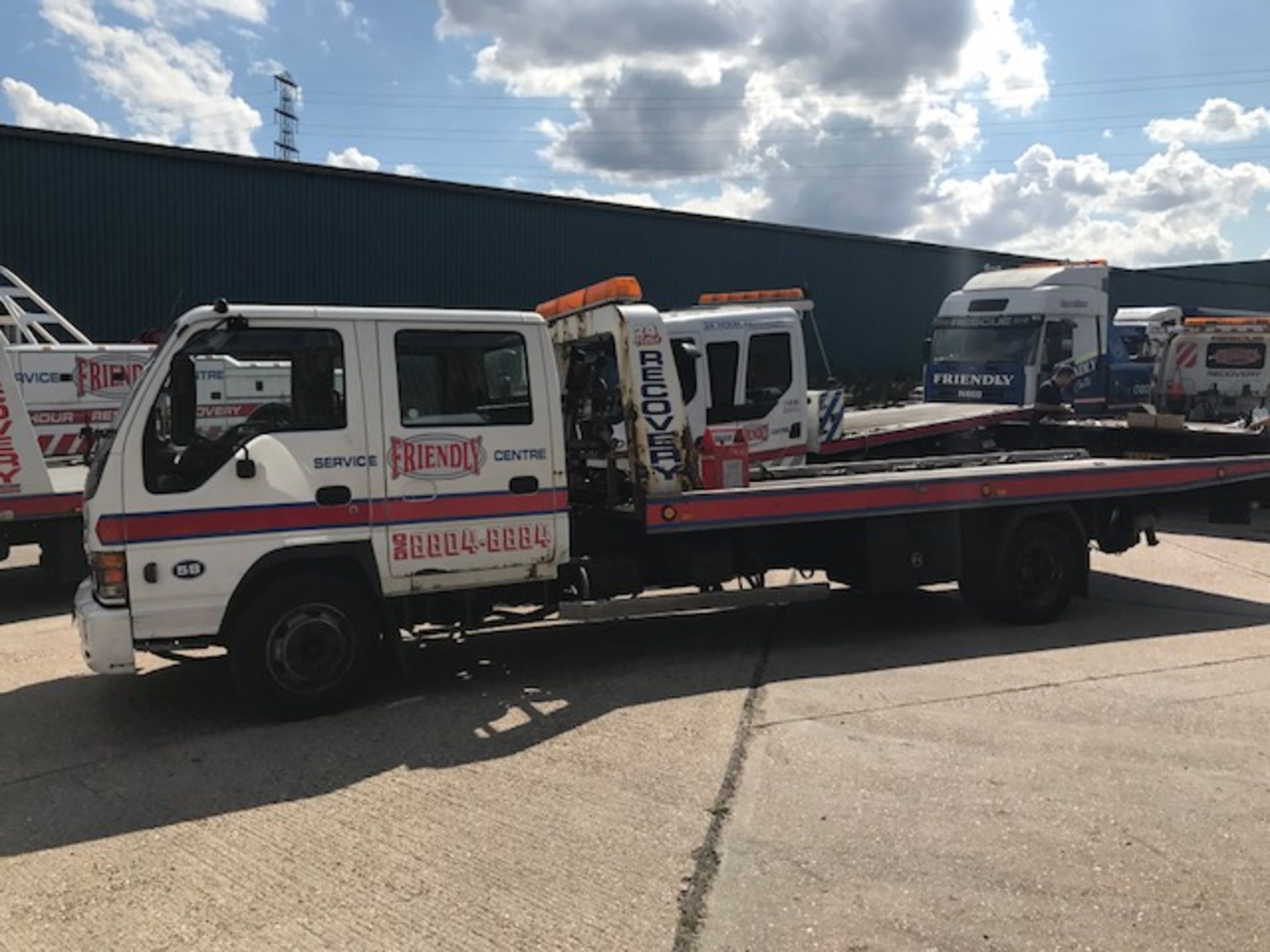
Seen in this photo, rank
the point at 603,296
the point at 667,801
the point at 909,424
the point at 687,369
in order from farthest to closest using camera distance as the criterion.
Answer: the point at 909,424 < the point at 687,369 < the point at 603,296 < the point at 667,801

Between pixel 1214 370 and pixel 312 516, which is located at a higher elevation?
pixel 1214 370

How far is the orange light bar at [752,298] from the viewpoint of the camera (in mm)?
10898

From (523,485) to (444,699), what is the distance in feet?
4.52

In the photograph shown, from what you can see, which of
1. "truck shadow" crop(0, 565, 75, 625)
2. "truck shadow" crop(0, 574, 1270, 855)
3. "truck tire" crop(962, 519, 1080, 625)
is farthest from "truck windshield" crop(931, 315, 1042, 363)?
"truck shadow" crop(0, 565, 75, 625)

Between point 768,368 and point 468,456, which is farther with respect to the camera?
point 768,368

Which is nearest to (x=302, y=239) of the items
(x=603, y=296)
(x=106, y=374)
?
(x=106, y=374)

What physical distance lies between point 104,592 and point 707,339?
6.72 m

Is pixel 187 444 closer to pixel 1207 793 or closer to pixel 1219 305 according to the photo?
pixel 1207 793

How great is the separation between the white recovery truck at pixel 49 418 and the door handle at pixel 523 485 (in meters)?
4.58

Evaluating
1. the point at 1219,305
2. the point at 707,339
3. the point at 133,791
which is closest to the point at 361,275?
the point at 707,339

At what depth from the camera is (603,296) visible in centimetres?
654

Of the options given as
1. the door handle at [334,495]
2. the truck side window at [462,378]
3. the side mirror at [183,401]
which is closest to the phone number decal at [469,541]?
the door handle at [334,495]

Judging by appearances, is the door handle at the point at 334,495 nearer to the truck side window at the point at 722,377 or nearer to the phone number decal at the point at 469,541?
the phone number decal at the point at 469,541

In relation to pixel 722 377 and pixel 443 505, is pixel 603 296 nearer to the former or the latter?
pixel 443 505
